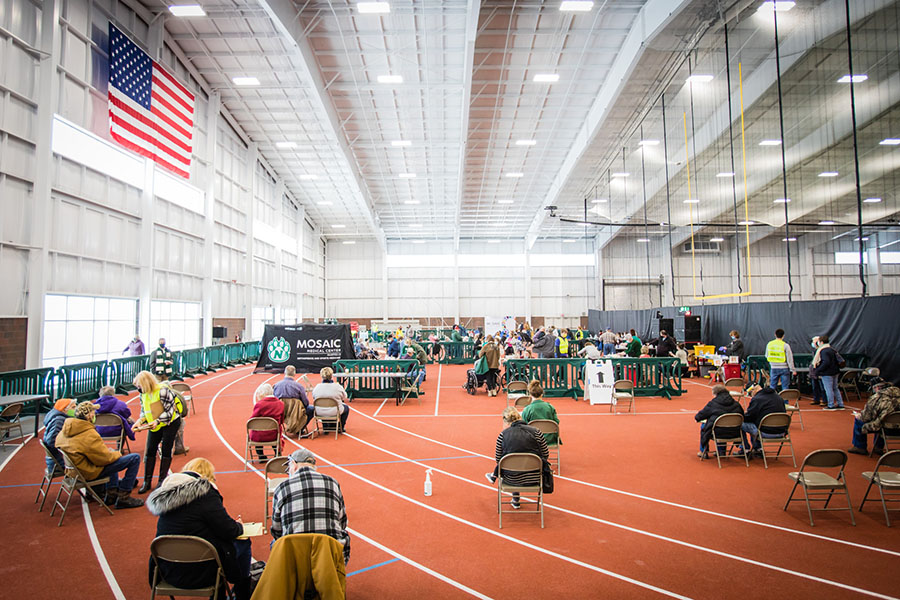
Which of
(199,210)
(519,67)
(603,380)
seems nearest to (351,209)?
(199,210)

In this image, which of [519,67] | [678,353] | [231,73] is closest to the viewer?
[678,353]

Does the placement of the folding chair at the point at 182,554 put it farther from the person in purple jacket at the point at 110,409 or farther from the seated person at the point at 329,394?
the seated person at the point at 329,394

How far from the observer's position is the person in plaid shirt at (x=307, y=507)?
11.4 feet

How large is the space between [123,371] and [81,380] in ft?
5.73

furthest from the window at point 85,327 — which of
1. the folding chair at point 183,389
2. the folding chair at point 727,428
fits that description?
the folding chair at point 727,428

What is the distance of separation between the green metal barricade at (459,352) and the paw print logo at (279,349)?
24.9 feet

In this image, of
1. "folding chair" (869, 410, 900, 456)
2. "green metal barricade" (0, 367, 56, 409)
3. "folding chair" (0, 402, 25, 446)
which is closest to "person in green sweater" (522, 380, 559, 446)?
"folding chair" (869, 410, 900, 456)

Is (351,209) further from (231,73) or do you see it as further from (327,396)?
(327,396)

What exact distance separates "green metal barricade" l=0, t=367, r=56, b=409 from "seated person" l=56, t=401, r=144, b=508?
7.06 metres

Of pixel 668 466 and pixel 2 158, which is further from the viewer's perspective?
pixel 2 158

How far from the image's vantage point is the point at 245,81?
20109 mm

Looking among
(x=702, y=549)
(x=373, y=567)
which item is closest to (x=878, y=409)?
(x=702, y=549)

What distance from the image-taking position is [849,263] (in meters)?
33.7

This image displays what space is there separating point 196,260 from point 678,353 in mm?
20402
